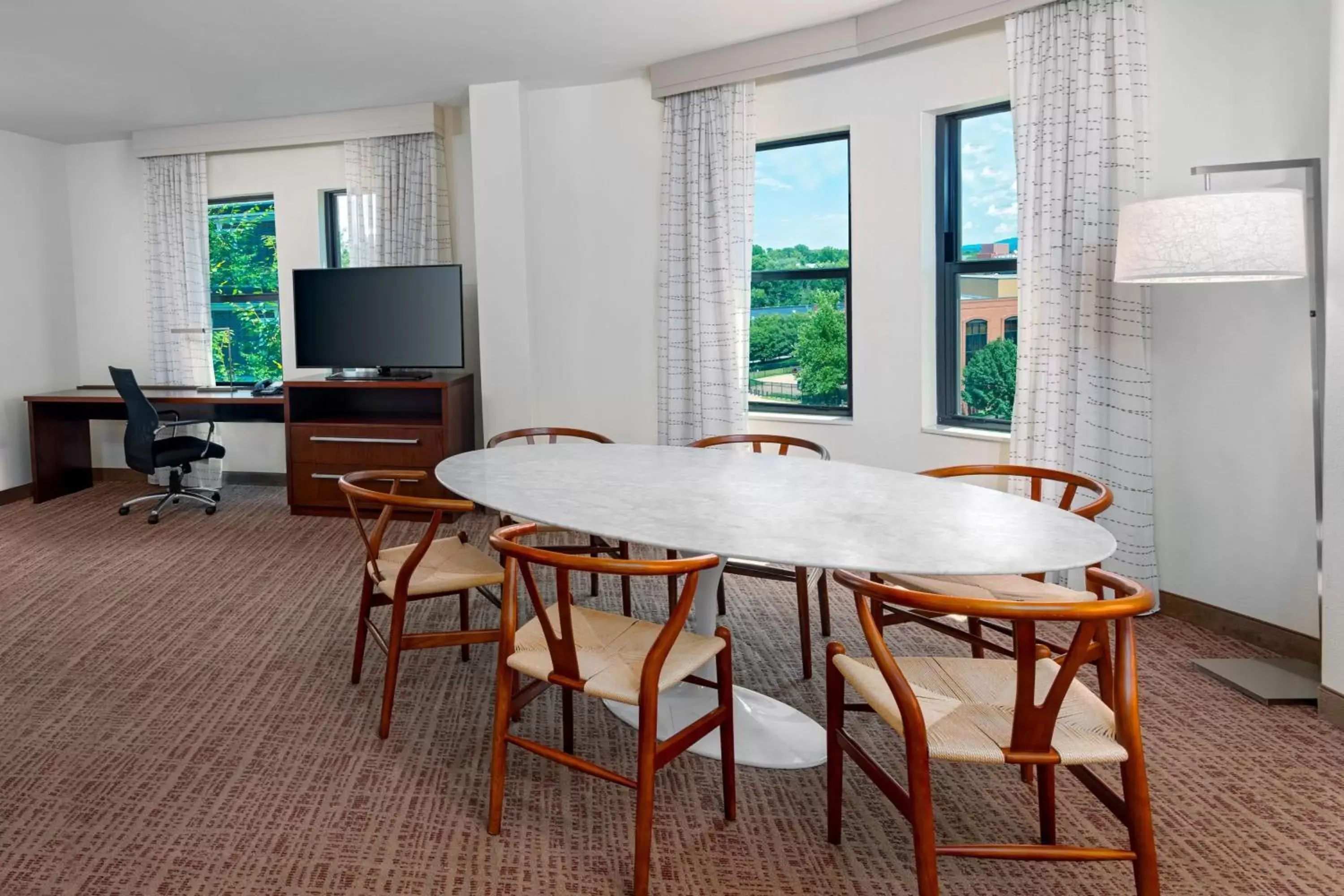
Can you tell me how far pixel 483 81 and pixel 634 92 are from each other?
2.96 feet

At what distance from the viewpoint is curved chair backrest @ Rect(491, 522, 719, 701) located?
181cm

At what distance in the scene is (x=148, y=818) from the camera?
2.18m

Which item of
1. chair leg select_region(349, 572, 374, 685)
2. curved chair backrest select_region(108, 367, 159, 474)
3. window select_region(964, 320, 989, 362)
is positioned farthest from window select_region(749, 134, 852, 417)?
curved chair backrest select_region(108, 367, 159, 474)

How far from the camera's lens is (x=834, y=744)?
2.03 meters

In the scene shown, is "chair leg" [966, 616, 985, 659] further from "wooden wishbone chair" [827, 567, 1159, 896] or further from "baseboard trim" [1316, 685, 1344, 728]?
"baseboard trim" [1316, 685, 1344, 728]

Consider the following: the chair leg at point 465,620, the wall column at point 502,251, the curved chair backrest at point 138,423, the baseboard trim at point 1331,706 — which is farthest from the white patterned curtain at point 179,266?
the baseboard trim at point 1331,706

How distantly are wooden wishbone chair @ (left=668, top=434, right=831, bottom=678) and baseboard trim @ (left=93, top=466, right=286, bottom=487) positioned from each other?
3.95 m

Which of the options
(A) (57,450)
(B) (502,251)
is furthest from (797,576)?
Answer: (A) (57,450)

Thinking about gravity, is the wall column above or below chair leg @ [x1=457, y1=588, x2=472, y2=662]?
above

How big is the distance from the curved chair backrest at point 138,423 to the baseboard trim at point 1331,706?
19.1 ft

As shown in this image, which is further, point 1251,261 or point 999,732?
point 1251,261

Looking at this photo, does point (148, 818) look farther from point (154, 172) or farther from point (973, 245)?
point (154, 172)

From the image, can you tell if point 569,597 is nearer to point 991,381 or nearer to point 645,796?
point 645,796

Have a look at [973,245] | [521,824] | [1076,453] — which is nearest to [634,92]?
[973,245]
